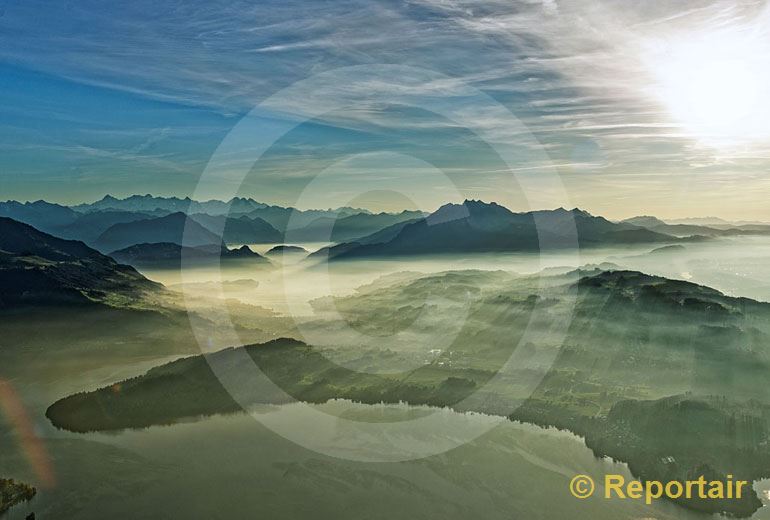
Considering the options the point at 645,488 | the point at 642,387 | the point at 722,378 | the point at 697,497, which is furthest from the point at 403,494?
the point at 722,378

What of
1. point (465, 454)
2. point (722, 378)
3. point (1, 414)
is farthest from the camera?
point (722, 378)

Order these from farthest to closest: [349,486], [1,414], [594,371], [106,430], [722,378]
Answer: [594,371], [722,378], [1,414], [106,430], [349,486]

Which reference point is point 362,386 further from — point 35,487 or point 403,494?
point 35,487

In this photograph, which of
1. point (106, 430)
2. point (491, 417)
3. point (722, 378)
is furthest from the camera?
point (722, 378)

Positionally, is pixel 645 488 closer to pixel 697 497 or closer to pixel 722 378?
pixel 697 497

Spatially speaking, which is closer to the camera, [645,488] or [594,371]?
[645,488]

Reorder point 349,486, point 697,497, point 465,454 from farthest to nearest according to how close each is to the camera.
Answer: point 465,454 → point 349,486 → point 697,497

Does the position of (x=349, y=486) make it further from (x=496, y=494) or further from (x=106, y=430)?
(x=106, y=430)

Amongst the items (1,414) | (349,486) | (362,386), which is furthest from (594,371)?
(1,414)

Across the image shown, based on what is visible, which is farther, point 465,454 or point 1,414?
point 1,414
